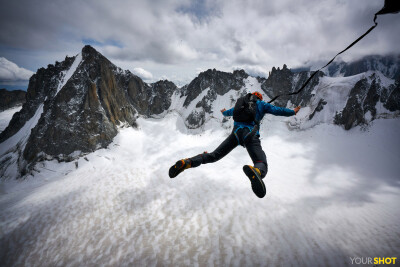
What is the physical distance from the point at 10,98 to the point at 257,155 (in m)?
139

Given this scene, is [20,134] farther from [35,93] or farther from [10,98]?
[10,98]

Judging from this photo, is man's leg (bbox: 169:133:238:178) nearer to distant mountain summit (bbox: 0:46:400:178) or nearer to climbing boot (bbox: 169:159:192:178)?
climbing boot (bbox: 169:159:192:178)

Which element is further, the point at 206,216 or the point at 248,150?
the point at 206,216

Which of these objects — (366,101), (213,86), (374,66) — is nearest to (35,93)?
(213,86)

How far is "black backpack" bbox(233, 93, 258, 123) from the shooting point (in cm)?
530

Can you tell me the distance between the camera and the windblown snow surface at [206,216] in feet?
24.4

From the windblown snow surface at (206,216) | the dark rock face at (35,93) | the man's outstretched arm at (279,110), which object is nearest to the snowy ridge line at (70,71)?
the dark rock face at (35,93)

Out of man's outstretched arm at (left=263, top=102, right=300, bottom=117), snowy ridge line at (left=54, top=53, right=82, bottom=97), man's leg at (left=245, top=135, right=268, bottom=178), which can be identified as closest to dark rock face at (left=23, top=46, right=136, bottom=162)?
snowy ridge line at (left=54, top=53, right=82, bottom=97)

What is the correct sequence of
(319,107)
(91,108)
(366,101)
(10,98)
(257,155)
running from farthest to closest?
(10,98), (319,107), (91,108), (366,101), (257,155)

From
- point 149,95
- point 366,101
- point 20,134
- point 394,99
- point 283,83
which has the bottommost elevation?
point 20,134

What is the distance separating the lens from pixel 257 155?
4.84 meters

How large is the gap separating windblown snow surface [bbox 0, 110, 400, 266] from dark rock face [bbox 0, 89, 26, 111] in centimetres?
10430

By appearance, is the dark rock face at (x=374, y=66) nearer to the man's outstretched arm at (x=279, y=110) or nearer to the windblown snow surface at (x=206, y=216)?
the windblown snow surface at (x=206, y=216)

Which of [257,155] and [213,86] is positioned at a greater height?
[213,86]
